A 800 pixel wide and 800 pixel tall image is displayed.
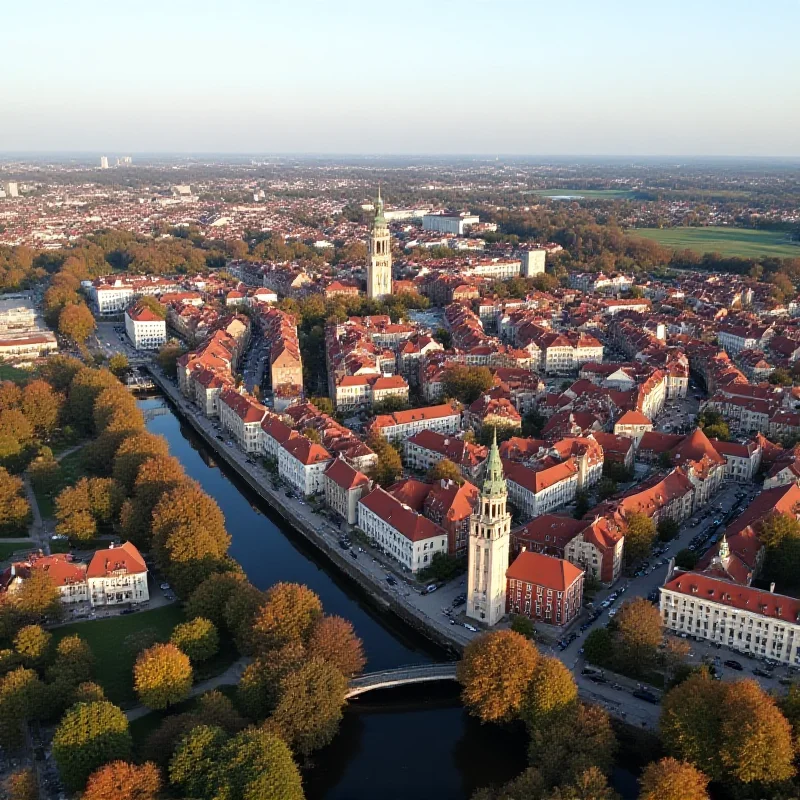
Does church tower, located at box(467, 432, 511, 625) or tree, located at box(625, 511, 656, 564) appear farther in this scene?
tree, located at box(625, 511, 656, 564)

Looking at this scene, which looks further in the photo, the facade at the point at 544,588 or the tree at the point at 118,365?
the tree at the point at 118,365

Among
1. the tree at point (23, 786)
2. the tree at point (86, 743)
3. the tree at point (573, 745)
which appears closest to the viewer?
the tree at point (23, 786)

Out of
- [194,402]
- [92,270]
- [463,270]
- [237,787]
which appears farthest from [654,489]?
[92,270]

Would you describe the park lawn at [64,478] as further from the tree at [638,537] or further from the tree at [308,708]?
the tree at [638,537]

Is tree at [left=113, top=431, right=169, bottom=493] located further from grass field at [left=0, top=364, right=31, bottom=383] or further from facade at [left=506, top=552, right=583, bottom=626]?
grass field at [left=0, top=364, right=31, bottom=383]

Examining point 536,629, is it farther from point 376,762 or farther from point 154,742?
point 154,742

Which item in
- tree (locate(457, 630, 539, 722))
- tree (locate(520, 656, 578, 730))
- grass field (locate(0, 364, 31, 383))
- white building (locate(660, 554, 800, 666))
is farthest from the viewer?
grass field (locate(0, 364, 31, 383))

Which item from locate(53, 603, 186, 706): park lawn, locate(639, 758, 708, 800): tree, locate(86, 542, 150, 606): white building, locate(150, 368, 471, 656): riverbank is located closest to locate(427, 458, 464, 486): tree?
locate(150, 368, 471, 656): riverbank

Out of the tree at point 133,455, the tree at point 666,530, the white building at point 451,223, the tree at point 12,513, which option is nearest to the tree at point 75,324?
the tree at point 133,455
